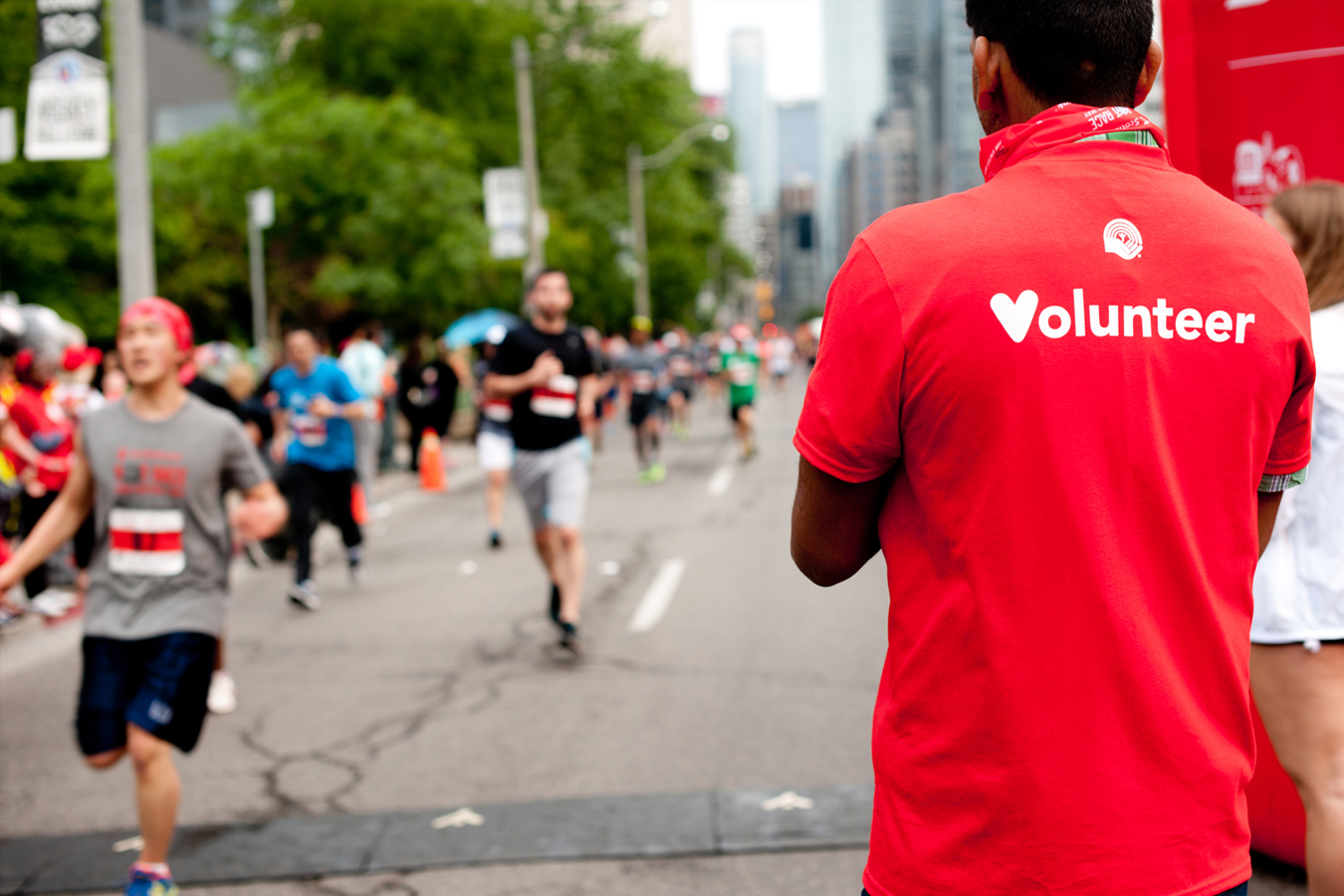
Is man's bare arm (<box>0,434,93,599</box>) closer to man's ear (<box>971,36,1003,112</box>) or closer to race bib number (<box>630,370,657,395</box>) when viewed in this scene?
man's ear (<box>971,36,1003,112</box>)

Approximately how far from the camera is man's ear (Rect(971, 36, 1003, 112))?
1.70m

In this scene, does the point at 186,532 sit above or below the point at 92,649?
above

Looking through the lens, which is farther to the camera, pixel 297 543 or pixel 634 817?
pixel 297 543

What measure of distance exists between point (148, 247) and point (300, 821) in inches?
262

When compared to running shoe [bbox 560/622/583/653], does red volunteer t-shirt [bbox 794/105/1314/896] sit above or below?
above

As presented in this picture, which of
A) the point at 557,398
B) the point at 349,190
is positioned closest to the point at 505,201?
the point at 349,190

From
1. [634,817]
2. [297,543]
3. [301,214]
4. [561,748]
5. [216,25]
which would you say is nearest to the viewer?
[634,817]

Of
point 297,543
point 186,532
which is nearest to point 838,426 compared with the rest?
point 186,532

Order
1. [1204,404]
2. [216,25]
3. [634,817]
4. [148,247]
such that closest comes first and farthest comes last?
[1204,404]
[634,817]
[148,247]
[216,25]

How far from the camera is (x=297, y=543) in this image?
916 cm

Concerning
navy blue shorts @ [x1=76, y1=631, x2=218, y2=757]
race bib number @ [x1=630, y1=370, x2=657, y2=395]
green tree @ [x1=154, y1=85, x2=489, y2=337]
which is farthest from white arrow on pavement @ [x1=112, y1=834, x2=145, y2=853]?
green tree @ [x1=154, y1=85, x2=489, y2=337]

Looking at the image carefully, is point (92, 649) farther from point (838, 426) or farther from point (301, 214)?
point (301, 214)

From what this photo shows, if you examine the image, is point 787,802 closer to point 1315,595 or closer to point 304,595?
point 1315,595

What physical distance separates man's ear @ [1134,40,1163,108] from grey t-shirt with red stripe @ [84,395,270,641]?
3279 mm
